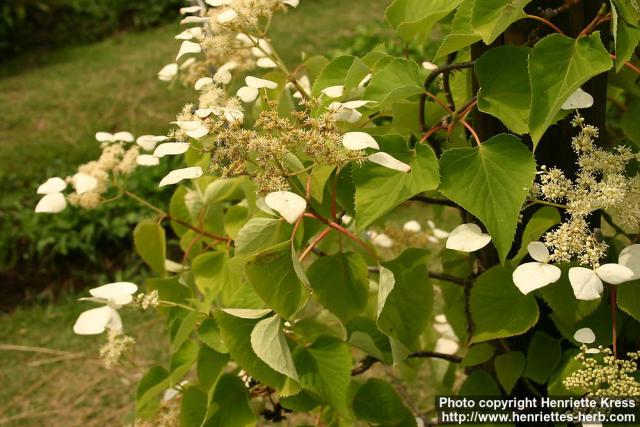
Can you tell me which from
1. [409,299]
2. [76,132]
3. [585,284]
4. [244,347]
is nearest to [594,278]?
[585,284]

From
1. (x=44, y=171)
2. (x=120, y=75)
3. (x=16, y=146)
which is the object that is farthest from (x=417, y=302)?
(x=120, y=75)

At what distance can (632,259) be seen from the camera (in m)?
0.65

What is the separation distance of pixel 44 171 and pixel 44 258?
56 cm

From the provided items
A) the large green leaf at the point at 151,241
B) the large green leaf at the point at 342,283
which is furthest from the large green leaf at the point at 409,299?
the large green leaf at the point at 151,241

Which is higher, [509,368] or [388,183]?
[388,183]

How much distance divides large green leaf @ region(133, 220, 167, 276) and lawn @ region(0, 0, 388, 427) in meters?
0.21

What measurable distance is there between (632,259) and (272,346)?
1.16ft

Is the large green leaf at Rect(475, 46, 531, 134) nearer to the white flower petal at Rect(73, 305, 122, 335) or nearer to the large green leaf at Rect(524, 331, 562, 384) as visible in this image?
the large green leaf at Rect(524, 331, 562, 384)

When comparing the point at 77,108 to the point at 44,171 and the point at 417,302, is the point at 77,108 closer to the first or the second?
the point at 44,171

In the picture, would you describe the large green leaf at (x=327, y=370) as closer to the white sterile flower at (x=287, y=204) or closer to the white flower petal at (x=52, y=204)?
the white sterile flower at (x=287, y=204)

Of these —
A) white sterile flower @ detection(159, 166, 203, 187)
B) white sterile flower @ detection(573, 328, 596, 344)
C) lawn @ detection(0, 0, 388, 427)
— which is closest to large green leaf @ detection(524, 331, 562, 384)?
white sterile flower @ detection(573, 328, 596, 344)

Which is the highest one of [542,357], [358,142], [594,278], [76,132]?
[358,142]

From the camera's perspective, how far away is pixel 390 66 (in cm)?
71

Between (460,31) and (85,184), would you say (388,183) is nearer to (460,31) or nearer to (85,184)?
(460,31)
